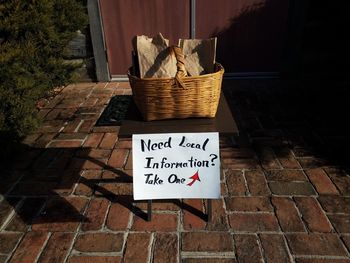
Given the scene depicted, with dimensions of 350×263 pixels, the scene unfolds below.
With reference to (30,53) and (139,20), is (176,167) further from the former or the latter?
(139,20)

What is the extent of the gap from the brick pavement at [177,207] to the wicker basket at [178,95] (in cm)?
87

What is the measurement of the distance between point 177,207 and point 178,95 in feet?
3.47

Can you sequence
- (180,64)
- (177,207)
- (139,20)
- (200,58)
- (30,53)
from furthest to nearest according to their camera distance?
(139,20)
(30,53)
(177,207)
(200,58)
(180,64)

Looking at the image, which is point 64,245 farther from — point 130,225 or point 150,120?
point 150,120

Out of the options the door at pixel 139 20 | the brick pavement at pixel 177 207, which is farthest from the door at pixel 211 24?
the brick pavement at pixel 177 207

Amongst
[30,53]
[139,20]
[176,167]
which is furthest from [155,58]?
[139,20]

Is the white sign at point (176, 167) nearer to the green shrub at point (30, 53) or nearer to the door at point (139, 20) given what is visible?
the green shrub at point (30, 53)

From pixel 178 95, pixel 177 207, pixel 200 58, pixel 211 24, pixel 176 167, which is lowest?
pixel 177 207

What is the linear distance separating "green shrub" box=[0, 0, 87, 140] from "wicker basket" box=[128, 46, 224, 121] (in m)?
1.75

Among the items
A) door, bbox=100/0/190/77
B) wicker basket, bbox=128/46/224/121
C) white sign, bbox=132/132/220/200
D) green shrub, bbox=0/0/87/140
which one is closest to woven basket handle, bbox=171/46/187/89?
wicker basket, bbox=128/46/224/121

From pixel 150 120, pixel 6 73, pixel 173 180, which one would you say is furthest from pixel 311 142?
pixel 6 73

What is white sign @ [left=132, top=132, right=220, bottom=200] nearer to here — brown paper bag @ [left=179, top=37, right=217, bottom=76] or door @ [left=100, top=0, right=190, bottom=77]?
brown paper bag @ [left=179, top=37, right=217, bottom=76]

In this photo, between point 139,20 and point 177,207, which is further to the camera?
point 139,20

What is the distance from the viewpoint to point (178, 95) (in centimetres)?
169
